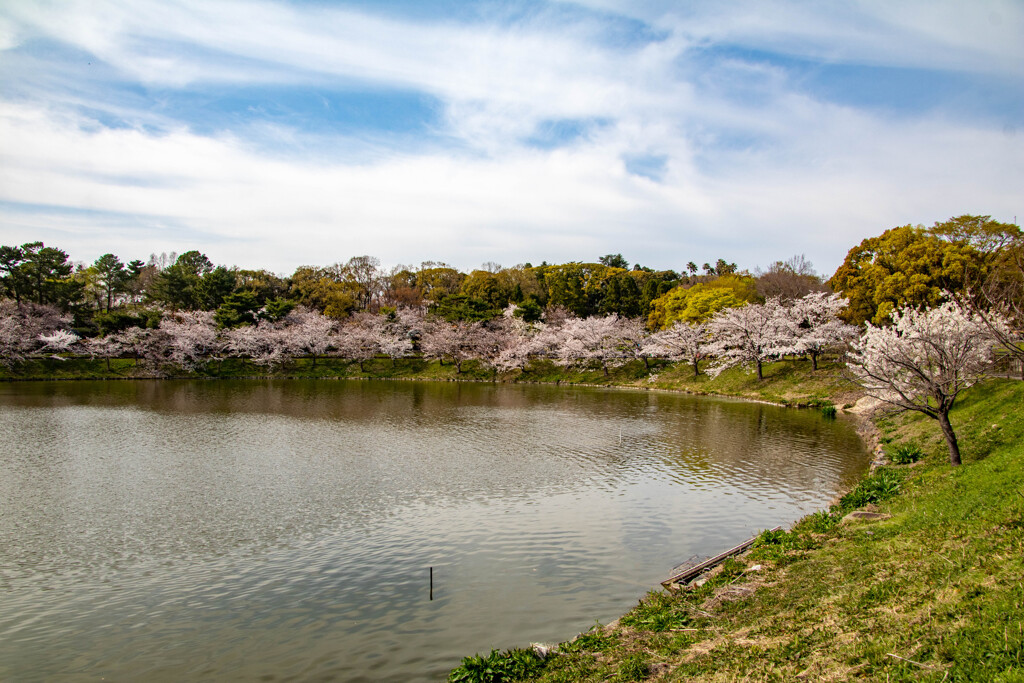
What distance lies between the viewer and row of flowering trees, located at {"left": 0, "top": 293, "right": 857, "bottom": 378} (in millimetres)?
51969

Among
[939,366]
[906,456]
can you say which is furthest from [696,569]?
[906,456]

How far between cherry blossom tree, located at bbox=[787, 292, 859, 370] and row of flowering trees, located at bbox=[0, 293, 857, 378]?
0.52 ft

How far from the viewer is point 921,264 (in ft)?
127

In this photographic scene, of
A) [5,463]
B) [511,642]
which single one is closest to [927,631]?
[511,642]

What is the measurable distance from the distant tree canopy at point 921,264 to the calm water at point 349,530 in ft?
44.4

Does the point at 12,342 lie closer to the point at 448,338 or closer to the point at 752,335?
the point at 448,338

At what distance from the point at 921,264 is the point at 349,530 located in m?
41.6

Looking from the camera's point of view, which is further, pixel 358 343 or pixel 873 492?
pixel 358 343

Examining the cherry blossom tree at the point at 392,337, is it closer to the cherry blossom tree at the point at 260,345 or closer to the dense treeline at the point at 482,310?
the dense treeline at the point at 482,310

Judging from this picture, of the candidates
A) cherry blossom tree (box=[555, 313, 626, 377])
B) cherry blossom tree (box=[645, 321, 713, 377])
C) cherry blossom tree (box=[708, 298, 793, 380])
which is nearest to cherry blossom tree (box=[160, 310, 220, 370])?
cherry blossom tree (box=[555, 313, 626, 377])

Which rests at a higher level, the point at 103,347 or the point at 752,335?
the point at 752,335

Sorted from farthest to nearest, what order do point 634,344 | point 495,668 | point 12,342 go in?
point 634,344 → point 12,342 → point 495,668

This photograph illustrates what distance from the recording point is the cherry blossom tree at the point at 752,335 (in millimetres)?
50594

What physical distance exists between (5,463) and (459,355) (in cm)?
5290
